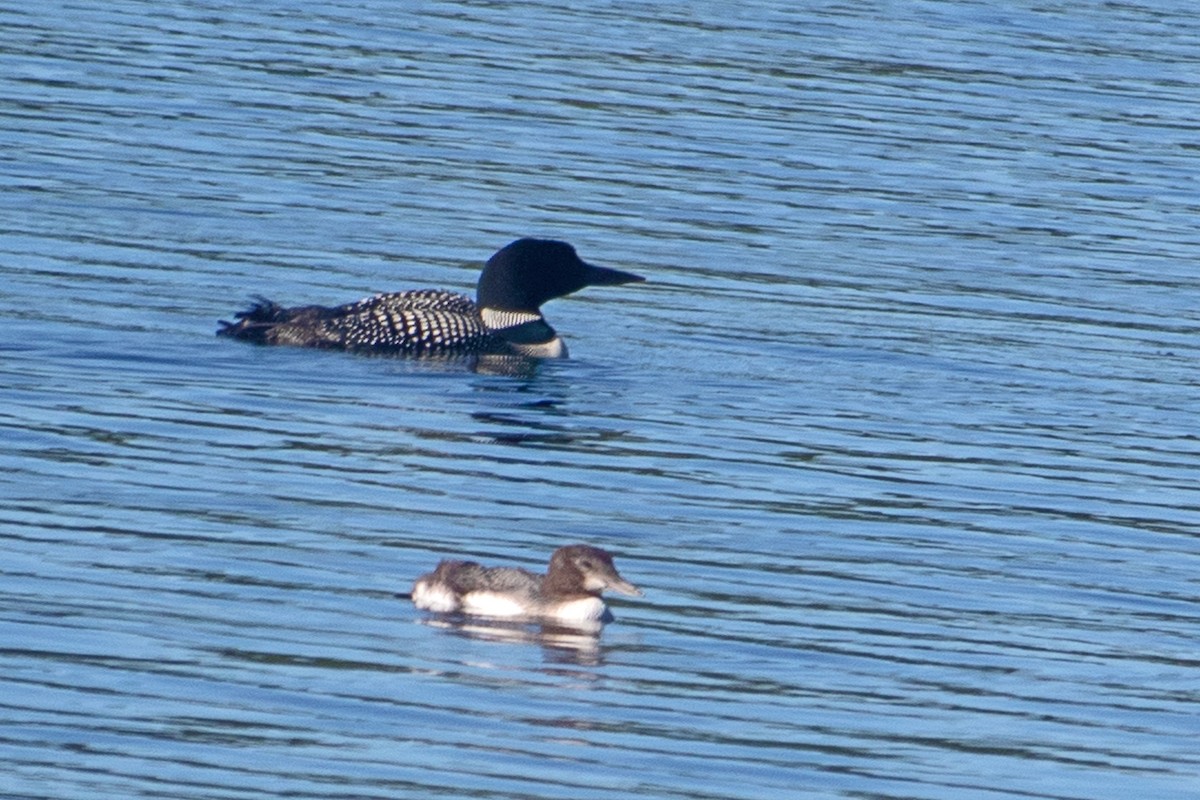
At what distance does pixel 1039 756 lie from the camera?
29.2 ft

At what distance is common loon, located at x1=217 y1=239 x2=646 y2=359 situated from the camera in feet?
51.2

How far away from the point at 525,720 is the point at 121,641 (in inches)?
60.9

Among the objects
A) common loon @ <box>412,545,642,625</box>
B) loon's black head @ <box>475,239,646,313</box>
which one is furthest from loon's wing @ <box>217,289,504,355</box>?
common loon @ <box>412,545,642,625</box>

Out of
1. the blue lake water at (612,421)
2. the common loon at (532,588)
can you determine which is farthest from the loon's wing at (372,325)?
the common loon at (532,588)

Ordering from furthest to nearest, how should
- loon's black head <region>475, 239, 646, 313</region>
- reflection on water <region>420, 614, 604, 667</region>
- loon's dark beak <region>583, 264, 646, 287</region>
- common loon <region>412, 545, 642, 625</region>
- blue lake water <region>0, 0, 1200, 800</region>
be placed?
loon's dark beak <region>583, 264, 646, 287</region>, loon's black head <region>475, 239, 646, 313</region>, common loon <region>412, 545, 642, 625</region>, reflection on water <region>420, 614, 604, 667</region>, blue lake water <region>0, 0, 1200, 800</region>

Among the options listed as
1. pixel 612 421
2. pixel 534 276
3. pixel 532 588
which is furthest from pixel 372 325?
pixel 532 588

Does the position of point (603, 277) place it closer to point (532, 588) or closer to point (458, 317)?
point (458, 317)

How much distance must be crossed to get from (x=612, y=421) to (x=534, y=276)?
255 centimetres

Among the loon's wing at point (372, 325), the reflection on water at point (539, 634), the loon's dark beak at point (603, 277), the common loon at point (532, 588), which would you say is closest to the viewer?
the reflection on water at point (539, 634)

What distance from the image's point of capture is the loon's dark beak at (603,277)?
55.8 feet

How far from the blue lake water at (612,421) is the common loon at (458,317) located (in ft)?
0.55

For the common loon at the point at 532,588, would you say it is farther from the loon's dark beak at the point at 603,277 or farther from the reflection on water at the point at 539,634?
the loon's dark beak at the point at 603,277

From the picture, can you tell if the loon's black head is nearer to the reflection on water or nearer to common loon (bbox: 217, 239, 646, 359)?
common loon (bbox: 217, 239, 646, 359)

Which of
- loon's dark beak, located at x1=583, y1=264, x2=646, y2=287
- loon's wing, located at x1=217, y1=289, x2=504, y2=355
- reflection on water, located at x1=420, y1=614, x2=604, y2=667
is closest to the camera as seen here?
reflection on water, located at x1=420, y1=614, x2=604, y2=667
